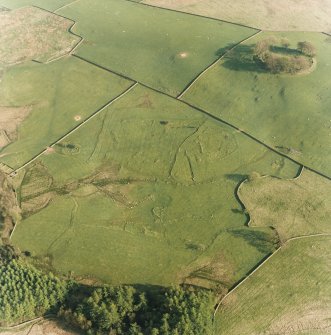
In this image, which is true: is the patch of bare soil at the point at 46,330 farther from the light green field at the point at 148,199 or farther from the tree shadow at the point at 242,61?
the tree shadow at the point at 242,61

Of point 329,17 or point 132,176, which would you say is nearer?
point 132,176

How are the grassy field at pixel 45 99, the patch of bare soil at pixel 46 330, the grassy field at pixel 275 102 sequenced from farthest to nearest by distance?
the grassy field at pixel 45 99, the grassy field at pixel 275 102, the patch of bare soil at pixel 46 330

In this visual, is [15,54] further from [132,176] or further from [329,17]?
[329,17]

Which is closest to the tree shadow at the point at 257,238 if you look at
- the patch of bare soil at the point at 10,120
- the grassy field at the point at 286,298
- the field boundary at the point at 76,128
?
the grassy field at the point at 286,298

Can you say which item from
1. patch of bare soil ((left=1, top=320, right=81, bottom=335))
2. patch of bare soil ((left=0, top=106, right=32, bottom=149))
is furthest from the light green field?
patch of bare soil ((left=0, top=106, right=32, bottom=149))

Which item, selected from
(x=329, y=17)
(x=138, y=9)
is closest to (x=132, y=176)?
(x=138, y=9)

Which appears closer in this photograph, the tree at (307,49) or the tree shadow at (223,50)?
the tree at (307,49)

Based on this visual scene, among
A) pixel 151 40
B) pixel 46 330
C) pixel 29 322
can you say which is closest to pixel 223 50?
pixel 151 40
